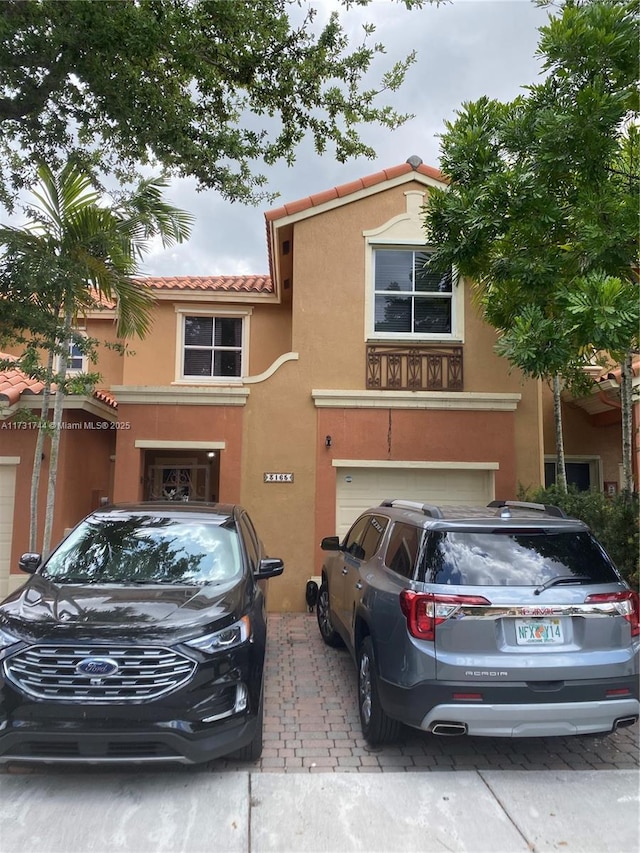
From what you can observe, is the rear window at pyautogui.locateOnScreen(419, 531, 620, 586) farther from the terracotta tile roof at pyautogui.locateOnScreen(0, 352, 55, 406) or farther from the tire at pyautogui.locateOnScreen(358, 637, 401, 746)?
the terracotta tile roof at pyautogui.locateOnScreen(0, 352, 55, 406)

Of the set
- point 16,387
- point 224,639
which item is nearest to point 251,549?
point 224,639

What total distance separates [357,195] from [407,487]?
4908 mm

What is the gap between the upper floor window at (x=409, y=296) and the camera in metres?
9.50

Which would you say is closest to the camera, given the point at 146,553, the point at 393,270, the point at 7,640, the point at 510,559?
the point at 7,640

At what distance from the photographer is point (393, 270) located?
9.64 meters

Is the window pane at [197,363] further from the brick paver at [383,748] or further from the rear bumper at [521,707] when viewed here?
the rear bumper at [521,707]

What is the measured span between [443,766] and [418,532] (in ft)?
5.44

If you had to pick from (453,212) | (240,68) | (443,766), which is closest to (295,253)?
(240,68)

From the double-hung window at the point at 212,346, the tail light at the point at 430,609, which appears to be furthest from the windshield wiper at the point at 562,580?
the double-hung window at the point at 212,346

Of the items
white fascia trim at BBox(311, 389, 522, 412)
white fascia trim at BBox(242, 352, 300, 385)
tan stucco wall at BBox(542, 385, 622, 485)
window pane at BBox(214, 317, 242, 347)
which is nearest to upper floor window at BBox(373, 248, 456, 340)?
white fascia trim at BBox(311, 389, 522, 412)

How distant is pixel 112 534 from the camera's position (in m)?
5.02

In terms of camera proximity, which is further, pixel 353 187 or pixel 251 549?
pixel 353 187

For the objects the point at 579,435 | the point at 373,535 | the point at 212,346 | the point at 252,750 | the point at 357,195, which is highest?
the point at 357,195

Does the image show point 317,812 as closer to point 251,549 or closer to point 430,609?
point 430,609
